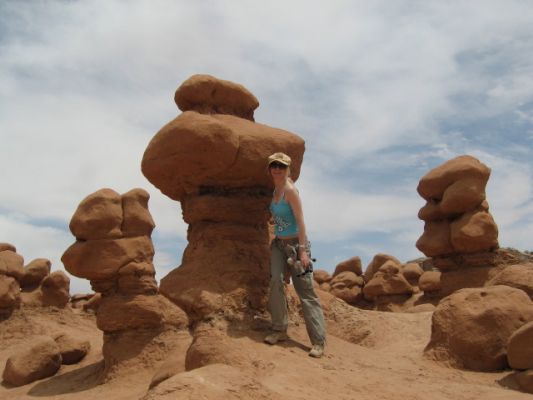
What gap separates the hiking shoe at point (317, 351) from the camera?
18.3 feet

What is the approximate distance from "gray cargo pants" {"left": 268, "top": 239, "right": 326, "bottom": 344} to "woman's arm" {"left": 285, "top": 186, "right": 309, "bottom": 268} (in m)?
0.26

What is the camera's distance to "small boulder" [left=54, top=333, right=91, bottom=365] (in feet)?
34.9

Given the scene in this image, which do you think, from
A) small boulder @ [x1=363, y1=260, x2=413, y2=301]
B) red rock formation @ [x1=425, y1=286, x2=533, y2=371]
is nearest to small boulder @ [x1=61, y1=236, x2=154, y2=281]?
red rock formation @ [x1=425, y1=286, x2=533, y2=371]

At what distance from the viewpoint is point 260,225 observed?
7.07m

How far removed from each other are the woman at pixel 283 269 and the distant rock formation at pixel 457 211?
345 inches

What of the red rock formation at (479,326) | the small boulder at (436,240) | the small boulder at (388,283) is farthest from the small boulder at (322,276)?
the red rock formation at (479,326)

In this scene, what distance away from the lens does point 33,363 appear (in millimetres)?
9961

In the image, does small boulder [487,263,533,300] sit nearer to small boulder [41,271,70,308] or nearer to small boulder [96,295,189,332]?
small boulder [96,295,189,332]

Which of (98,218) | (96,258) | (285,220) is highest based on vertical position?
(98,218)

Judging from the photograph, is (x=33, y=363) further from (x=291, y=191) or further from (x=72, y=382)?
(x=291, y=191)

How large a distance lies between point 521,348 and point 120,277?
6198mm

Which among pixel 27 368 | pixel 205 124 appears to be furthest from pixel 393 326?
pixel 27 368

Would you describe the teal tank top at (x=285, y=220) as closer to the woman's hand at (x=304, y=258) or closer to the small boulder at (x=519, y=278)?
the woman's hand at (x=304, y=258)

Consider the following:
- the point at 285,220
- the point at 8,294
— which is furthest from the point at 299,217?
the point at 8,294
